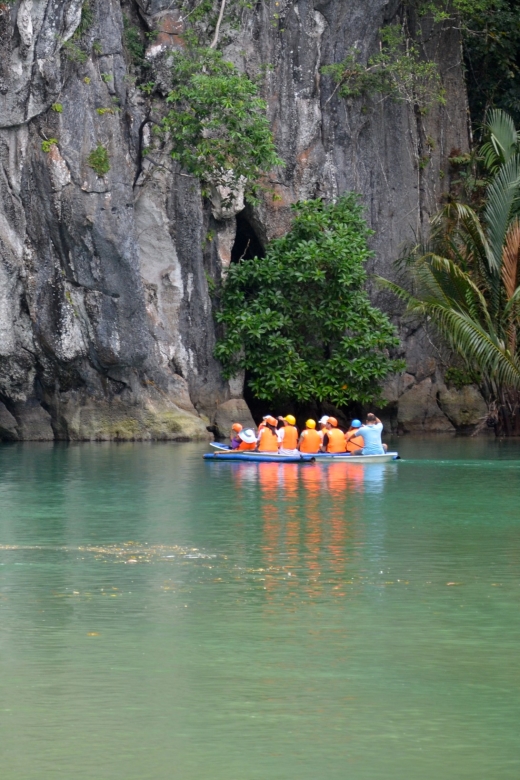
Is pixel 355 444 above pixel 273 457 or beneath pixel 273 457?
above

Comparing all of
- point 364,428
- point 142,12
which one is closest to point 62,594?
point 364,428

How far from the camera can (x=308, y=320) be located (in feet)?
102

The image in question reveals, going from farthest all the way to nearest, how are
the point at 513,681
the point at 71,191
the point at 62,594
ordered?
the point at 71,191
the point at 62,594
the point at 513,681

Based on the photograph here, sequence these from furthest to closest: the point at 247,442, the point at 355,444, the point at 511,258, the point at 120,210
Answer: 1. the point at 511,258
2. the point at 120,210
3. the point at 355,444
4. the point at 247,442

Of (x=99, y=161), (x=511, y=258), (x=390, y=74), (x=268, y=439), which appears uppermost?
(x=390, y=74)

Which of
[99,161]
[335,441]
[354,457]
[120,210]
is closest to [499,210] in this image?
[335,441]

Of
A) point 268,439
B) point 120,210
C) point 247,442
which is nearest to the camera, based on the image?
point 268,439

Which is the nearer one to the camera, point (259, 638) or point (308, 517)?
point (259, 638)

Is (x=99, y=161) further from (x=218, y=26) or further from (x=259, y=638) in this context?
(x=259, y=638)

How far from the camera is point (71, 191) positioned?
27938 millimetres

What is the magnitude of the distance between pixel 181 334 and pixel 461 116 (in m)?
10.9

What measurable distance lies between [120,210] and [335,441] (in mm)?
7845

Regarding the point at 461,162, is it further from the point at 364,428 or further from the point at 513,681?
the point at 513,681

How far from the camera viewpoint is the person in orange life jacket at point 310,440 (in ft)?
79.0
